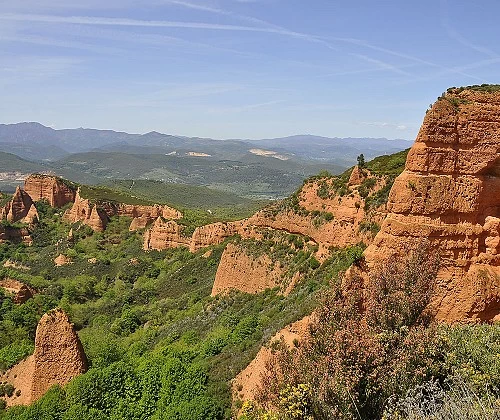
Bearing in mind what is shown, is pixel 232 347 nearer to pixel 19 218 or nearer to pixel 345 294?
pixel 345 294

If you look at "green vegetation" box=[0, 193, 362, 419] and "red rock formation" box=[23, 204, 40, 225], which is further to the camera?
"red rock formation" box=[23, 204, 40, 225]

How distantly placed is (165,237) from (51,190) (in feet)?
118

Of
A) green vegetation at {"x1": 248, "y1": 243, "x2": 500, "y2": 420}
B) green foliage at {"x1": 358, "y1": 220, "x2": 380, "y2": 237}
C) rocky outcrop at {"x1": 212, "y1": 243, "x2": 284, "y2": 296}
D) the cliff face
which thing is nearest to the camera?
green vegetation at {"x1": 248, "y1": 243, "x2": 500, "y2": 420}

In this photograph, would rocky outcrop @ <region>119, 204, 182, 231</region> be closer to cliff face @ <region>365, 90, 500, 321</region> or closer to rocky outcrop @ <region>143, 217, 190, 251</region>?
rocky outcrop @ <region>143, 217, 190, 251</region>

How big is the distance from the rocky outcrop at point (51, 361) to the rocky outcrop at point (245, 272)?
1431cm

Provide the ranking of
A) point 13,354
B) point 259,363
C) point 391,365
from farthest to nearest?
point 13,354, point 259,363, point 391,365

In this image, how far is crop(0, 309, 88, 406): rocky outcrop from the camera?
24.7 meters

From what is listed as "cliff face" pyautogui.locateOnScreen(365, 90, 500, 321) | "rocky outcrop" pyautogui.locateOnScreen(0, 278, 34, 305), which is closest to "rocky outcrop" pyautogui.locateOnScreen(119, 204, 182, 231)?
"rocky outcrop" pyautogui.locateOnScreen(0, 278, 34, 305)

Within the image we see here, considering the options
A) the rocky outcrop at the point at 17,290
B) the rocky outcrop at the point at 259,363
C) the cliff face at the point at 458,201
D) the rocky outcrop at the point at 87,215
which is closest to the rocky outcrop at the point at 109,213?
the rocky outcrop at the point at 87,215

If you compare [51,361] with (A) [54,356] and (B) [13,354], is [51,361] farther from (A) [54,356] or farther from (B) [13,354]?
(B) [13,354]

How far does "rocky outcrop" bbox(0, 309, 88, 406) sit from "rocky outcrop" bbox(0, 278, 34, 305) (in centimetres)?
2707

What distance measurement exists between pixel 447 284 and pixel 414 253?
73.2 inches

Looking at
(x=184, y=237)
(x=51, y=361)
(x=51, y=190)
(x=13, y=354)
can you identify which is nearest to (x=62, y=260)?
(x=184, y=237)

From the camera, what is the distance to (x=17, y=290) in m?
51.4
